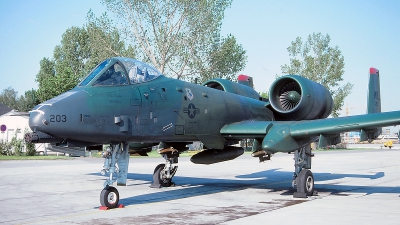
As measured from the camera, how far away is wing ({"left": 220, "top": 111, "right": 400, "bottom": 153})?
1116cm

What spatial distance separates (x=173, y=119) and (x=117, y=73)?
1922 mm

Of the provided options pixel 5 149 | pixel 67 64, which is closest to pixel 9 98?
pixel 67 64

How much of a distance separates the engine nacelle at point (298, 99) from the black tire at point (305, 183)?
236cm

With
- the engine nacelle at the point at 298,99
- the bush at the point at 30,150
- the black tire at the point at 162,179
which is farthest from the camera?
the bush at the point at 30,150

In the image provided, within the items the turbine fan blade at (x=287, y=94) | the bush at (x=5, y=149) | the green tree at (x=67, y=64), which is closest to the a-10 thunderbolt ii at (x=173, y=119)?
the turbine fan blade at (x=287, y=94)

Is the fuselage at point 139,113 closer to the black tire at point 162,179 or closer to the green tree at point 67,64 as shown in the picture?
the black tire at point 162,179

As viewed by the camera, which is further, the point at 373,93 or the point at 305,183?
the point at 373,93

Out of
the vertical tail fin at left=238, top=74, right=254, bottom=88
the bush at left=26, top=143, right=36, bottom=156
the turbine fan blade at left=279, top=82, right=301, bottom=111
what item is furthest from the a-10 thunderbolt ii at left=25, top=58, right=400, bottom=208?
the bush at left=26, top=143, right=36, bottom=156

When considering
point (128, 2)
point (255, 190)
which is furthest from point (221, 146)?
point (128, 2)

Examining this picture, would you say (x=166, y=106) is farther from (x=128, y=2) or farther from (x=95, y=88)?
(x=128, y=2)

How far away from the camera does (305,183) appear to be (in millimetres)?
12266

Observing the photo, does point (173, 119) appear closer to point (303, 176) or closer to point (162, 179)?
point (162, 179)

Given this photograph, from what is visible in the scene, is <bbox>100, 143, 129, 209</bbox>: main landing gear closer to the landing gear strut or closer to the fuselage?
the fuselage

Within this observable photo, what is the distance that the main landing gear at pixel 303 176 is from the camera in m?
12.2
